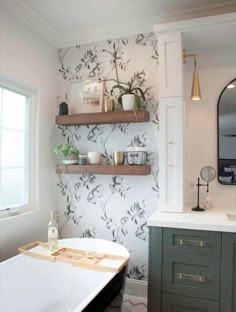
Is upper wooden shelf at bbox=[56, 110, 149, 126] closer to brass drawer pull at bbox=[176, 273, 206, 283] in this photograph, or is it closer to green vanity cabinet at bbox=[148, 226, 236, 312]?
green vanity cabinet at bbox=[148, 226, 236, 312]

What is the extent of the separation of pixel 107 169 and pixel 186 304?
1.26m

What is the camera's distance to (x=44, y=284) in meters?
2.12

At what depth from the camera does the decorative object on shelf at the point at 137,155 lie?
2.49 m

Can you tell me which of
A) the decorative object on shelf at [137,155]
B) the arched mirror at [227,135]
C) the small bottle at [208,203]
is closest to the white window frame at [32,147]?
the decorative object on shelf at [137,155]

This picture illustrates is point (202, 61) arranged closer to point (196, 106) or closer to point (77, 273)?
point (196, 106)

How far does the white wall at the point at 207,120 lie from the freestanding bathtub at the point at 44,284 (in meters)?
0.99

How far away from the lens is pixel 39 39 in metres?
2.70

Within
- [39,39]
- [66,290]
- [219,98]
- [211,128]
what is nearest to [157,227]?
[66,290]

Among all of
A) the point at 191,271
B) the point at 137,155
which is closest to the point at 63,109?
the point at 137,155

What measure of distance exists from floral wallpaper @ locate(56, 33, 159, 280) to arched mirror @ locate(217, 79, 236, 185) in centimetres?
57

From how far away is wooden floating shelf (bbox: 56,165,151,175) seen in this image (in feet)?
8.09

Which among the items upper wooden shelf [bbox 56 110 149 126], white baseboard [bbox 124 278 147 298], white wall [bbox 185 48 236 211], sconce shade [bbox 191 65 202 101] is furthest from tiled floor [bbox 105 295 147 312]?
sconce shade [bbox 191 65 202 101]

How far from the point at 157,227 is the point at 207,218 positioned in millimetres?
390

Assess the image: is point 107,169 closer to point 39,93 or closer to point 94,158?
point 94,158
